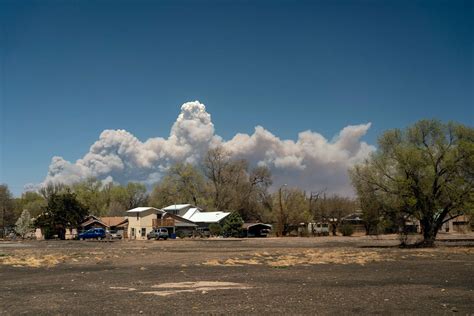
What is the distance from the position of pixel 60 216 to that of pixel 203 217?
98.6 feet

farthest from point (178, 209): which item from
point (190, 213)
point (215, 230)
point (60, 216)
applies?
point (60, 216)

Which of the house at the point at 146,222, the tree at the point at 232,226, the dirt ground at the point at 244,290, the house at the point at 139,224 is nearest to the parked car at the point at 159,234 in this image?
the house at the point at 146,222

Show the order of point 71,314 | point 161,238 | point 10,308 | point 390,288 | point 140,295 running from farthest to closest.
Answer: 1. point 161,238
2. point 390,288
3. point 140,295
4. point 10,308
5. point 71,314

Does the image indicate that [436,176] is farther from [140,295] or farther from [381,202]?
[140,295]

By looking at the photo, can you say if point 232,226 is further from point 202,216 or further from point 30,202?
point 30,202

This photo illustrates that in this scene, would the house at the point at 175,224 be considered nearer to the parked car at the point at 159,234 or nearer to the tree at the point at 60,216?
the parked car at the point at 159,234

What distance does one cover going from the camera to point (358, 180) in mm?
53031

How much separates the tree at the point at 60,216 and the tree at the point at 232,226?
2817 cm

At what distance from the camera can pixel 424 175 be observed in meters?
50.5

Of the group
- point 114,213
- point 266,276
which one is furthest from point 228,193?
point 266,276

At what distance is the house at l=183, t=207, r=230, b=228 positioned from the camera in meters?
108

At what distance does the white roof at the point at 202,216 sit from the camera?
10875 cm

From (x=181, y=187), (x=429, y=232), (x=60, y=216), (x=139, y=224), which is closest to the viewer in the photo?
(x=429, y=232)

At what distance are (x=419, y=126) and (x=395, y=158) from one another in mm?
4147
